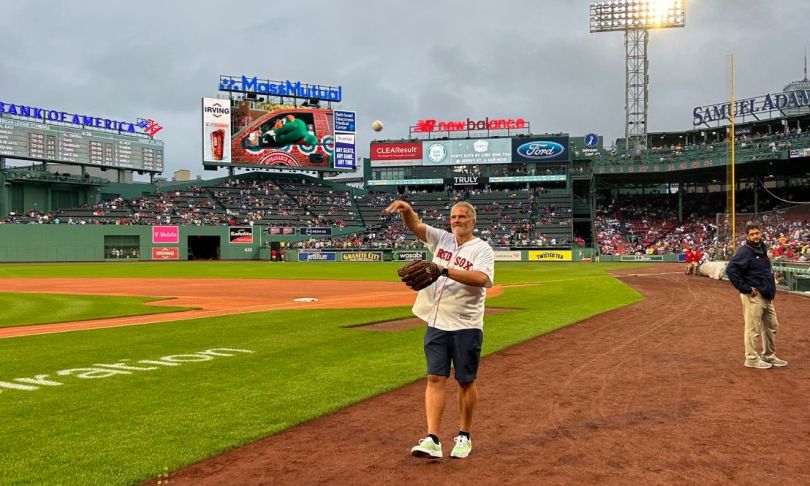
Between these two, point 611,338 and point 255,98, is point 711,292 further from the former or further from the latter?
point 255,98

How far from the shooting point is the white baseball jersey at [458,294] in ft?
16.9

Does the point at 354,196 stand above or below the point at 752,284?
above

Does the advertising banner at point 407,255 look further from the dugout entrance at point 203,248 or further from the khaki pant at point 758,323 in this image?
the khaki pant at point 758,323

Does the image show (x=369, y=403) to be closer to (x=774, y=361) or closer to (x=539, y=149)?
(x=774, y=361)

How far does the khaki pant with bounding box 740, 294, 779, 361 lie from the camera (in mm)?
8930

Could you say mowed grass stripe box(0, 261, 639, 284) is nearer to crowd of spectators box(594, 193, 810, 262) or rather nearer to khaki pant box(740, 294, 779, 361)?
crowd of spectators box(594, 193, 810, 262)

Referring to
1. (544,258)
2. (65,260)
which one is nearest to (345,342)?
(544,258)

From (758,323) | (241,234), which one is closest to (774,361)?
(758,323)

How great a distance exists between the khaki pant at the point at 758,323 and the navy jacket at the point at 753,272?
0.44ft

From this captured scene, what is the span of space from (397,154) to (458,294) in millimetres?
76903

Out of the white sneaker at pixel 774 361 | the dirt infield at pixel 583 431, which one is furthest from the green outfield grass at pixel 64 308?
the white sneaker at pixel 774 361

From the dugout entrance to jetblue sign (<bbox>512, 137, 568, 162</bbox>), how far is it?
124ft

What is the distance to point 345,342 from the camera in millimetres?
11625

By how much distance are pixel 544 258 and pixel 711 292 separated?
38.5 m
